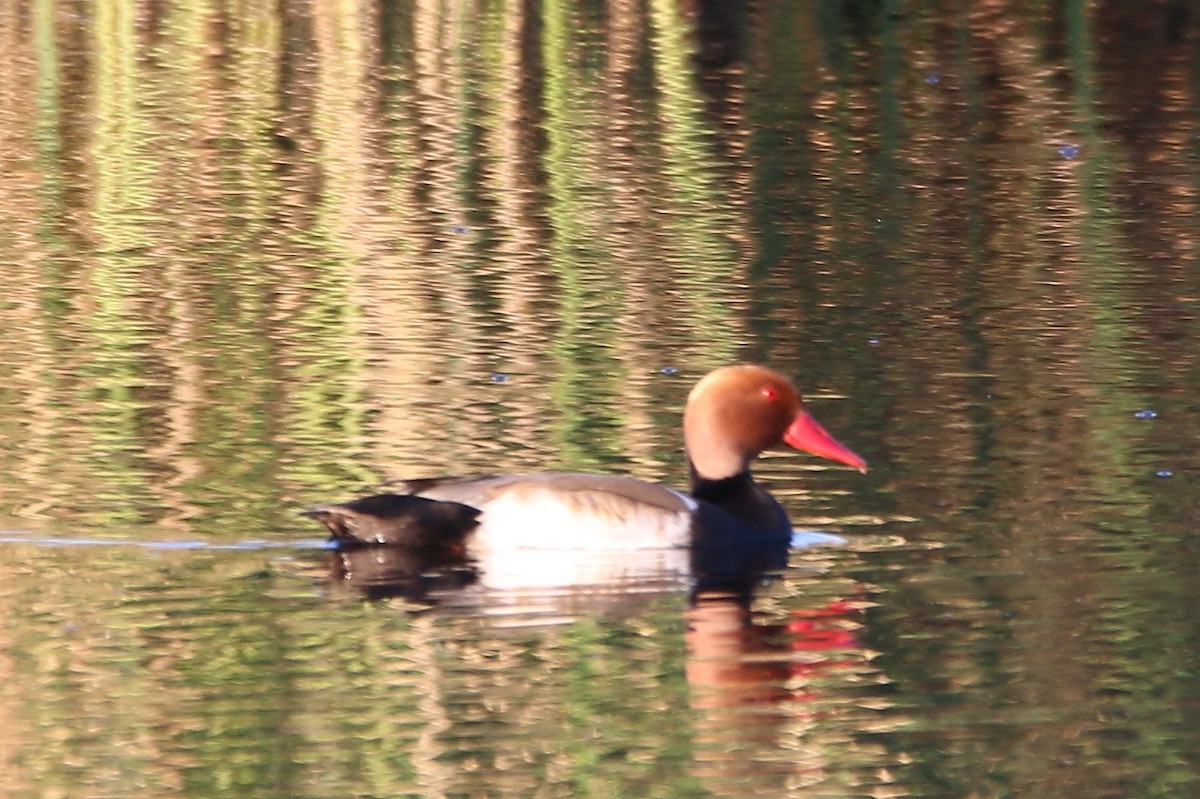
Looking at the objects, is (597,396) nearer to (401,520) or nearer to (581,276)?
(401,520)

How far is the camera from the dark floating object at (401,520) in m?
8.52

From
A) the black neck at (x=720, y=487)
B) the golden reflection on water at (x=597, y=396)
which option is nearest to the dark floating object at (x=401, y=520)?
the golden reflection on water at (x=597, y=396)

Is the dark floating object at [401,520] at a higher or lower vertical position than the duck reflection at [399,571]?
higher

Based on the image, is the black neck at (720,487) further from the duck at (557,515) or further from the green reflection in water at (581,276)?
the green reflection in water at (581,276)

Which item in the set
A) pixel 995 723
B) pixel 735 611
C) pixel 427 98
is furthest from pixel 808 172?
pixel 995 723

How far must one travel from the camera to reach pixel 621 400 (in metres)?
10.7

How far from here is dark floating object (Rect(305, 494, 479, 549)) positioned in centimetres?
852

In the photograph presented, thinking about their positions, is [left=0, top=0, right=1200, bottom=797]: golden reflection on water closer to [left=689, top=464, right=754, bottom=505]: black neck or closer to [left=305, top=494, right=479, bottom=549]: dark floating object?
[left=305, top=494, right=479, bottom=549]: dark floating object

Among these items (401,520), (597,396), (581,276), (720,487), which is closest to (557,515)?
(401,520)

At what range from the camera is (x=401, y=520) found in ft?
28.2

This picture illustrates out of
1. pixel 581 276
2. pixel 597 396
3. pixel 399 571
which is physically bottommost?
pixel 581 276

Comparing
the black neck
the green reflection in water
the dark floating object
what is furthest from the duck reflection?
the green reflection in water

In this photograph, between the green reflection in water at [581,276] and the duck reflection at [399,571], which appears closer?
the duck reflection at [399,571]

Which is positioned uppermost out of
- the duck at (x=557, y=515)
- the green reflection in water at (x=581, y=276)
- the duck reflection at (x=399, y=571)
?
the duck at (x=557, y=515)
